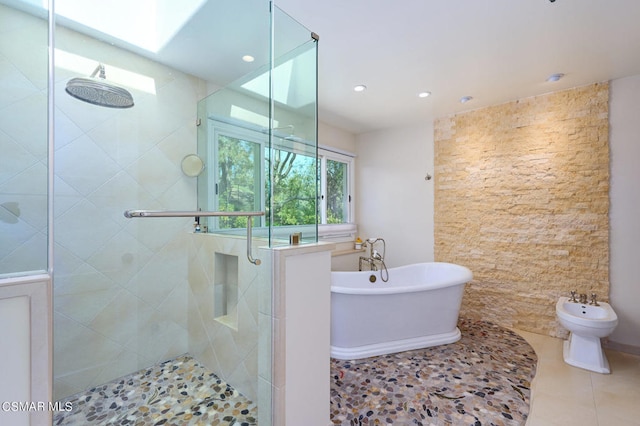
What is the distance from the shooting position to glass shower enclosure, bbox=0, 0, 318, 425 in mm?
1650

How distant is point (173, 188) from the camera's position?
2.16 meters

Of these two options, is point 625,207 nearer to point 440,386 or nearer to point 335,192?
point 440,386

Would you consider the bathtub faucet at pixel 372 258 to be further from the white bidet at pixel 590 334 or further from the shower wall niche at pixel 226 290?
the shower wall niche at pixel 226 290

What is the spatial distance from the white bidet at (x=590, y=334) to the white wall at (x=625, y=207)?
238 mm

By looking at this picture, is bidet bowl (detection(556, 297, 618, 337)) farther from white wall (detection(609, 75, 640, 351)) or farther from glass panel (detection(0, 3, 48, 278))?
glass panel (detection(0, 3, 48, 278))

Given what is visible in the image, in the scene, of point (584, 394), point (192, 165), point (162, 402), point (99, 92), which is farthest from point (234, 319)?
point (584, 394)

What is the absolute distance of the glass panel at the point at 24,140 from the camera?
100 centimetres

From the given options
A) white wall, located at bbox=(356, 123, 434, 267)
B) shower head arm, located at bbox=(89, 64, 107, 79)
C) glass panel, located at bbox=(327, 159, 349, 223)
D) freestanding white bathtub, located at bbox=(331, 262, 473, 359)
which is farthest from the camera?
glass panel, located at bbox=(327, 159, 349, 223)

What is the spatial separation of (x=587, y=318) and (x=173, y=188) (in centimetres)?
358

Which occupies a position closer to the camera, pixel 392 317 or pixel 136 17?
pixel 136 17

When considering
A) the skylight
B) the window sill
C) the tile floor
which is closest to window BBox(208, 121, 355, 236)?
the skylight

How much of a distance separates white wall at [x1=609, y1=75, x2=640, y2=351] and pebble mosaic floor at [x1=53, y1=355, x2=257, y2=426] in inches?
129

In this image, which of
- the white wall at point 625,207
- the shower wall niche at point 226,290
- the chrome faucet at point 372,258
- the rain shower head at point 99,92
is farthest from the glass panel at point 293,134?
the white wall at point 625,207

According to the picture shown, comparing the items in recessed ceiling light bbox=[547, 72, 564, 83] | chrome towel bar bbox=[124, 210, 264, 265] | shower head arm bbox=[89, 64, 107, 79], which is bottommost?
chrome towel bar bbox=[124, 210, 264, 265]
